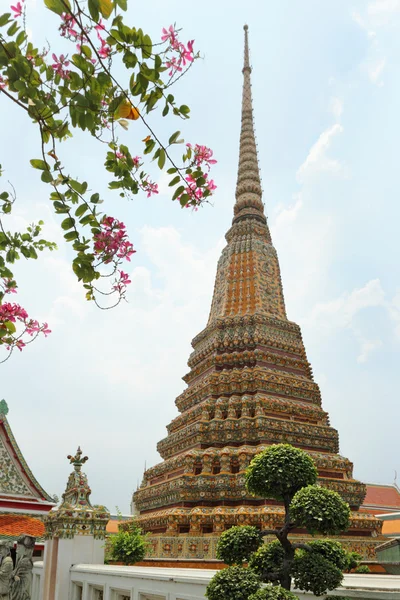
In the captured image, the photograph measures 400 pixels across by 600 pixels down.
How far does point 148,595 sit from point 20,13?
7.86 metres

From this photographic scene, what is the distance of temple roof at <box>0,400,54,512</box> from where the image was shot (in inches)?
803

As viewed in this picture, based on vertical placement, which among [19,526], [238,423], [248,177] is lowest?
[19,526]

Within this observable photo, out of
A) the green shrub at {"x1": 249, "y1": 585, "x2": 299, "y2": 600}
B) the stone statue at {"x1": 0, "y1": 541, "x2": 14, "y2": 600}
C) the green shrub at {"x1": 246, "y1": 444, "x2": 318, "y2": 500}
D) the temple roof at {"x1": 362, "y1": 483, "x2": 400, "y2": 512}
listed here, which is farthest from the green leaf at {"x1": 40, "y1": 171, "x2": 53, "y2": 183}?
the temple roof at {"x1": 362, "y1": 483, "x2": 400, "y2": 512}

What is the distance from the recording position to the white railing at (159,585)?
5.71 meters

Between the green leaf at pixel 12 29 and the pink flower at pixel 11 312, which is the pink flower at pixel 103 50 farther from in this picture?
the pink flower at pixel 11 312

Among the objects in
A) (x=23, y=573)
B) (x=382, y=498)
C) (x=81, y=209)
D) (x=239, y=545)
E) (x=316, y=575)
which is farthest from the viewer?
(x=382, y=498)

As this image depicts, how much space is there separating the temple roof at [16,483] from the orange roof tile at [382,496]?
1807 cm

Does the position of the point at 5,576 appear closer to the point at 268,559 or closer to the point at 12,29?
the point at 268,559

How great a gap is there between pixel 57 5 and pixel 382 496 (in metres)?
33.4

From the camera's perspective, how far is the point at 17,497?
67.6ft

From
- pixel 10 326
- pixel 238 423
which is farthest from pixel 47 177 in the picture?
pixel 238 423

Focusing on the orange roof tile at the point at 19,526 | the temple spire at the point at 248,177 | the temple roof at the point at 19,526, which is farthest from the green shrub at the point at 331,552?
the temple spire at the point at 248,177

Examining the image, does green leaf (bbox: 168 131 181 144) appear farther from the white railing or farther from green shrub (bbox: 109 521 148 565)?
green shrub (bbox: 109 521 148 565)

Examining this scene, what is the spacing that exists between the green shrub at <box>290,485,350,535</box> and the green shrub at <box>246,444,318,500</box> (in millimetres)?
294
